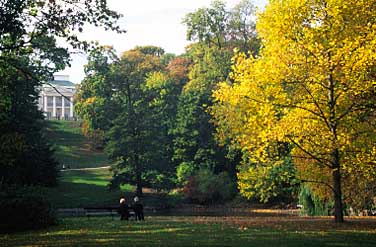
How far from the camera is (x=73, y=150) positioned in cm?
7994

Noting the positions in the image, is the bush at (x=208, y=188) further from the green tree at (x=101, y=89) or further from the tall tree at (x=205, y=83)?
the green tree at (x=101, y=89)

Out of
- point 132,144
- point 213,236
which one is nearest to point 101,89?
point 132,144

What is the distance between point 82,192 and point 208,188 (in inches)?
506

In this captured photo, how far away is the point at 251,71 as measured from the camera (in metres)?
20.0

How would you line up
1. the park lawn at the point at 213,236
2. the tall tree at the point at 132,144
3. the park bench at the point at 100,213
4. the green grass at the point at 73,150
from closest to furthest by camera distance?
the park lawn at the point at 213,236 < the park bench at the point at 100,213 < the tall tree at the point at 132,144 < the green grass at the point at 73,150

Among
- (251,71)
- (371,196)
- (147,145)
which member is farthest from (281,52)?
(147,145)

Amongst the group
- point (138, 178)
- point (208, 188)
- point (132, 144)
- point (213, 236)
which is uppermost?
point (132, 144)

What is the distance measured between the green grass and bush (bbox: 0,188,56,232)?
4809cm

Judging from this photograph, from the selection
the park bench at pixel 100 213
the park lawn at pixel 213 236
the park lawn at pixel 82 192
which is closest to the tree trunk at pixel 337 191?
the park lawn at pixel 213 236

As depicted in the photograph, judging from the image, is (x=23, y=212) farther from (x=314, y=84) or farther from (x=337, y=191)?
(x=337, y=191)

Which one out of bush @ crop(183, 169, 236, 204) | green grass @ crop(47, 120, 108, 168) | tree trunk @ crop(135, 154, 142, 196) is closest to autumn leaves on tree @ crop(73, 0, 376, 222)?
bush @ crop(183, 169, 236, 204)

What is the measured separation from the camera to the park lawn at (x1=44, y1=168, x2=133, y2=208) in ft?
159

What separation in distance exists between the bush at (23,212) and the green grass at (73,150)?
48.1 metres

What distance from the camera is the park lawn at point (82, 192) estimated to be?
4850 cm
